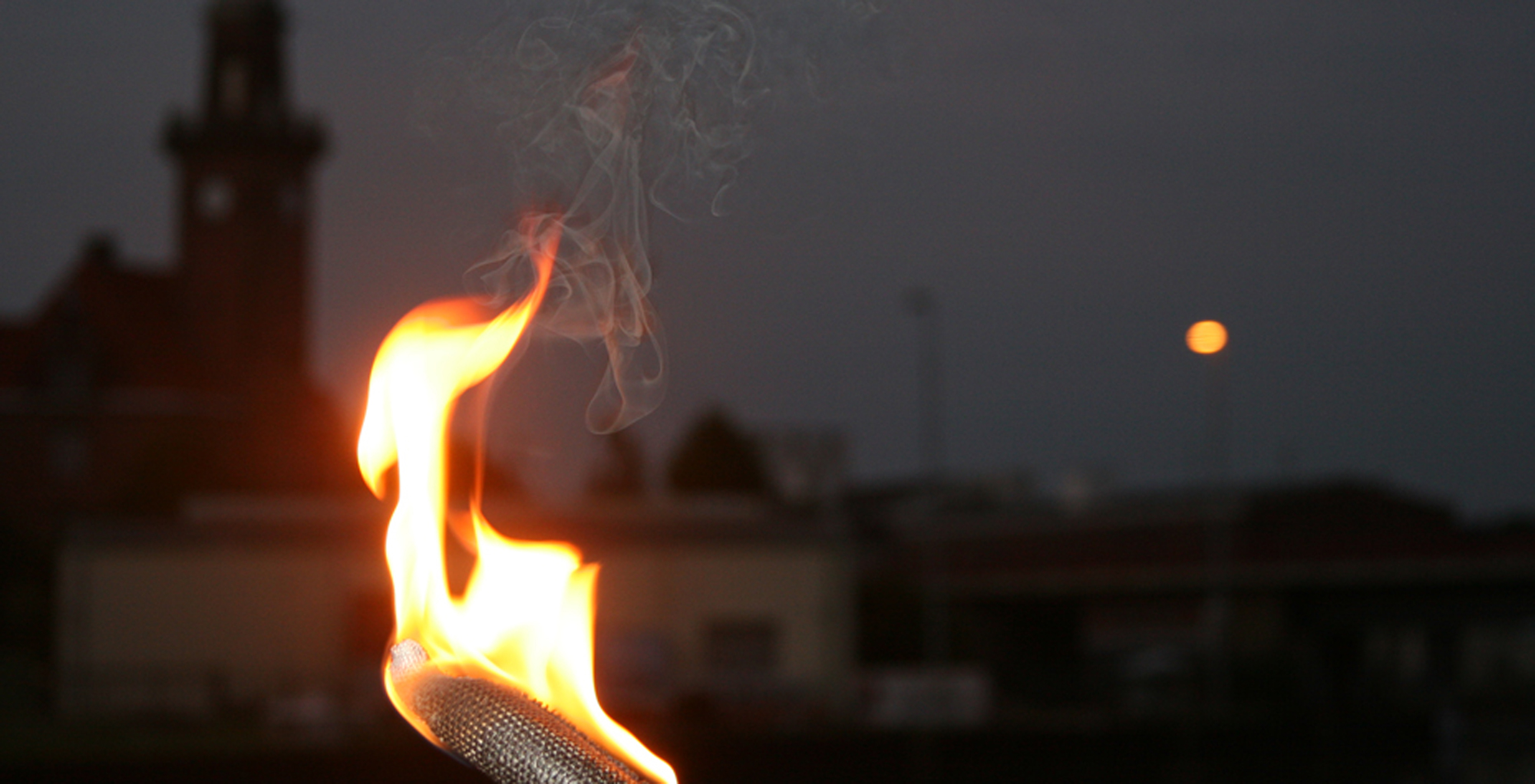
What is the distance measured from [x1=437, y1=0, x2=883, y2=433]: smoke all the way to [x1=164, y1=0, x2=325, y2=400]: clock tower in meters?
65.2

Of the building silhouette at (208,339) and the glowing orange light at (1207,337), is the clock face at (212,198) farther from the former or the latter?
the glowing orange light at (1207,337)

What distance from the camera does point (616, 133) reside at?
416 cm

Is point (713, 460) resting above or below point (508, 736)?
above

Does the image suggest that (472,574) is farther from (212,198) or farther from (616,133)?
(212,198)

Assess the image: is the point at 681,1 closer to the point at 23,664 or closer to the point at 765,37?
the point at 765,37

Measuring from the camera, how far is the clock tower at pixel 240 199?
6719 cm

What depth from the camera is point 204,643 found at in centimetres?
3209

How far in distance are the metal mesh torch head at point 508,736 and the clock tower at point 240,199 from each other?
6690 cm

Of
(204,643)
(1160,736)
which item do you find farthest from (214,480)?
(1160,736)

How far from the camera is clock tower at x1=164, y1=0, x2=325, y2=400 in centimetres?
6719

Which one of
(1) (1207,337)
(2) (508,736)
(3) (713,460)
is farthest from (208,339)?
(2) (508,736)

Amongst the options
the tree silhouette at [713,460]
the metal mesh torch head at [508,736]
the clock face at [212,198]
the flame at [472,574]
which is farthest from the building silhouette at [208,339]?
the metal mesh torch head at [508,736]

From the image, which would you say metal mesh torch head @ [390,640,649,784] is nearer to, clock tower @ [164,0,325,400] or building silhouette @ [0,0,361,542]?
building silhouette @ [0,0,361,542]

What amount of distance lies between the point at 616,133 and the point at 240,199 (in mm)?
66967
